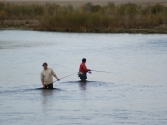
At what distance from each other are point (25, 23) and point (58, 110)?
40.4m

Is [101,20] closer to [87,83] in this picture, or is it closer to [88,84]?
[87,83]

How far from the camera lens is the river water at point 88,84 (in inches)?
802

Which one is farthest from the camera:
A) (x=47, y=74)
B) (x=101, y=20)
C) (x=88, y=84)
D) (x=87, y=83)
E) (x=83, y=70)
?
(x=101, y=20)

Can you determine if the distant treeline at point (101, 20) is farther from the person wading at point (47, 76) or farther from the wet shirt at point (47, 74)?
the wet shirt at point (47, 74)

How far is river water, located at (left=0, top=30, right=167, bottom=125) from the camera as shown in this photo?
20359 millimetres

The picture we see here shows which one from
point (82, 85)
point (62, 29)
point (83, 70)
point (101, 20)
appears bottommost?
point (82, 85)

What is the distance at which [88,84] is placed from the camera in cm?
2661

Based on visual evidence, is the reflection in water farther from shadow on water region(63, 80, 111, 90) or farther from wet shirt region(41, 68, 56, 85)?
wet shirt region(41, 68, 56, 85)

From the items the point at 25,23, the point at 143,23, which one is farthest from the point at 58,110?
the point at 25,23

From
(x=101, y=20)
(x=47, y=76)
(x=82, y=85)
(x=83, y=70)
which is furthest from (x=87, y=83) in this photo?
(x=101, y=20)

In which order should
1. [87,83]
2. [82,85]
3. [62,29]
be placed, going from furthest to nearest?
[62,29], [87,83], [82,85]

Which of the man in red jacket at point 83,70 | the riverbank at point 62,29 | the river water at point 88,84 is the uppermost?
the riverbank at point 62,29

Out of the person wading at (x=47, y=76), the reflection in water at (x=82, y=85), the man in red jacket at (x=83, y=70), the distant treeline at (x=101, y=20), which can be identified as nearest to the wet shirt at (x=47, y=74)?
the person wading at (x=47, y=76)

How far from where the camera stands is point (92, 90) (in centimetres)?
2512
